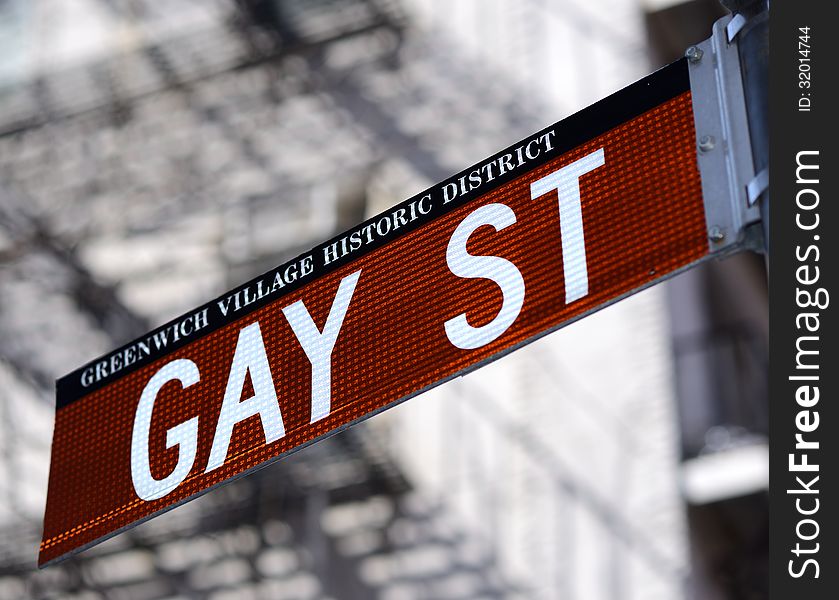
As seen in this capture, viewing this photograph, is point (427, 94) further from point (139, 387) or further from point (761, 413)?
point (139, 387)

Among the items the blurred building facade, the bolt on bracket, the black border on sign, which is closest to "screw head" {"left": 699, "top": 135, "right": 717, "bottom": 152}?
the bolt on bracket

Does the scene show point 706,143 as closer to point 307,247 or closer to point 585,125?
point 585,125

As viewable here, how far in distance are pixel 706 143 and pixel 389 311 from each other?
0.97m

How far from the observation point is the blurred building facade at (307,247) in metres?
9.11

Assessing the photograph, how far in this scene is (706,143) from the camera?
3182 millimetres

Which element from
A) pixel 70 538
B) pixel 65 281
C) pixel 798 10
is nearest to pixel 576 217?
pixel 798 10

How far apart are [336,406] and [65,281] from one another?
27.0ft

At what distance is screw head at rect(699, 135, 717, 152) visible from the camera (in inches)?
125

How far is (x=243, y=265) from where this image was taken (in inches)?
436

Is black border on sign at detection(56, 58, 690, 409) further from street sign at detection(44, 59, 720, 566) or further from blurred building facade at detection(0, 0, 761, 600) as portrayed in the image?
blurred building facade at detection(0, 0, 761, 600)

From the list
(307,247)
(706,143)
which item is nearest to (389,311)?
(706,143)

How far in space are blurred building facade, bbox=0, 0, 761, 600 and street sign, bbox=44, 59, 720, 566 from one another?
5176mm

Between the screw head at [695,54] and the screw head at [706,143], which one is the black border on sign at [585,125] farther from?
the screw head at [706,143]

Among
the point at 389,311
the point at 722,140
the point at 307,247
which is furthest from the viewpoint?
the point at 307,247
